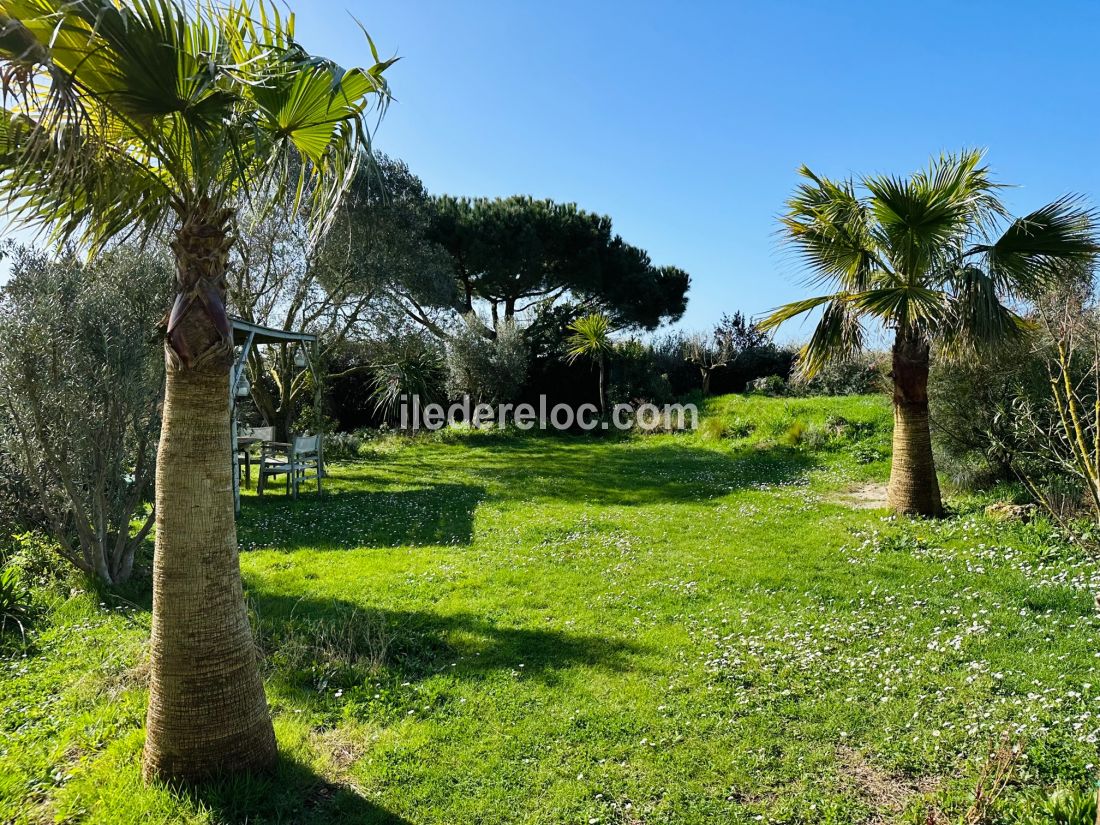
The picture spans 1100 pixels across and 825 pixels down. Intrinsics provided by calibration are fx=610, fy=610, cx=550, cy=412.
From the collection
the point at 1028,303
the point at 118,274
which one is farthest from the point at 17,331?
the point at 1028,303

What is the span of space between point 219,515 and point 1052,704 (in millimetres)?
4734

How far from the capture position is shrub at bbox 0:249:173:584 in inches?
212

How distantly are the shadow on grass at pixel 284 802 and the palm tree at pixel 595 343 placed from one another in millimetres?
18669

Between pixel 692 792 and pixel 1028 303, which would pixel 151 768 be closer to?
pixel 692 792

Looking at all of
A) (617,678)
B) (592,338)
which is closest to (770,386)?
(592,338)

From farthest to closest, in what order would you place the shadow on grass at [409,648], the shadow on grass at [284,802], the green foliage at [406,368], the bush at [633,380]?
the bush at [633,380] < the green foliage at [406,368] < the shadow on grass at [409,648] < the shadow on grass at [284,802]

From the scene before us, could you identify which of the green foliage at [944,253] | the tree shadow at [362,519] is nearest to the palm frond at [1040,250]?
the green foliage at [944,253]

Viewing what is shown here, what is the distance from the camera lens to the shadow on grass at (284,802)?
2822 millimetres

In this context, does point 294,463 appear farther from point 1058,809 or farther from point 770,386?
point 770,386

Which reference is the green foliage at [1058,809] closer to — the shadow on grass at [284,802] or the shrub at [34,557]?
the shadow on grass at [284,802]

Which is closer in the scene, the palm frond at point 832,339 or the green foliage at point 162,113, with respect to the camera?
the green foliage at point 162,113

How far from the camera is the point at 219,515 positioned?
297cm

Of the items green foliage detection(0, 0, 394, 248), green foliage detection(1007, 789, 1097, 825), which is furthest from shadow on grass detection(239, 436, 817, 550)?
green foliage detection(1007, 789, 1097, 825)

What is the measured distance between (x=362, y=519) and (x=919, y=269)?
8497 millimetres
